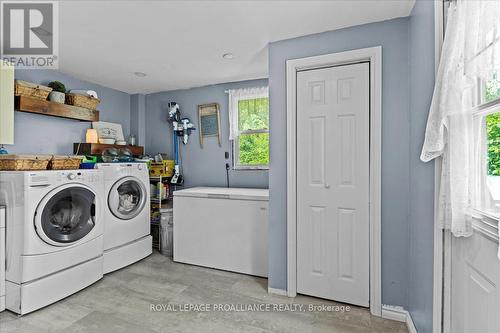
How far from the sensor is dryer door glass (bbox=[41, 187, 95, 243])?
2264 mm

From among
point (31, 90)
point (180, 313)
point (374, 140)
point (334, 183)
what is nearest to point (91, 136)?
point (31, 90)

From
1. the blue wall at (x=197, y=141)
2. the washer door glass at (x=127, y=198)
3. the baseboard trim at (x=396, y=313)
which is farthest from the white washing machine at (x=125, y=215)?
the baseboard trim at (x=396, y=313)

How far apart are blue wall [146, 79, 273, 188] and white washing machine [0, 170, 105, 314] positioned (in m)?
1.48

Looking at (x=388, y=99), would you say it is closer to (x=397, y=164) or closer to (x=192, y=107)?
(x=397, y=164)

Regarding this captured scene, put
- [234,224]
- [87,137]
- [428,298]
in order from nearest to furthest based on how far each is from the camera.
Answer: [428,298] → [234,224] → [87,137]

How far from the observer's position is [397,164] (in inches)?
79.4

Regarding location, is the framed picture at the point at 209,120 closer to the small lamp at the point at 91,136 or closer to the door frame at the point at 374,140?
the small lamp at the point at 91,136

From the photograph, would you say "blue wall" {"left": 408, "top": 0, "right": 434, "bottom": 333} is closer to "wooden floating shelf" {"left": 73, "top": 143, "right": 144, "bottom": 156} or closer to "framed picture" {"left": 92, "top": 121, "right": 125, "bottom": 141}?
"wooden floating shelf" {"left": 73, "top": 143, "right": 144, "bottom": 156}

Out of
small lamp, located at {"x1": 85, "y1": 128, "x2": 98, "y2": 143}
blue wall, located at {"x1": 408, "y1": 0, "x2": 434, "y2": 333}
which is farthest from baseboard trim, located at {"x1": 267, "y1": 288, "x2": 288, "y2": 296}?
small lamp, located at {"x1": 85, "y1": 128, "x2": 98, "y2": 143}

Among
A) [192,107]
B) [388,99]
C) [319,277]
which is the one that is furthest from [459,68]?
[192,107]

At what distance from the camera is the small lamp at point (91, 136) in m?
3.42

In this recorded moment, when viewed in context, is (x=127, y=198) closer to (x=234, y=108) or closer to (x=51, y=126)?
(x=51, y=126)

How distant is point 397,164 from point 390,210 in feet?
1.18

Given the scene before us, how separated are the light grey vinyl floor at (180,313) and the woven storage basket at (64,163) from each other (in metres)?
1.19
